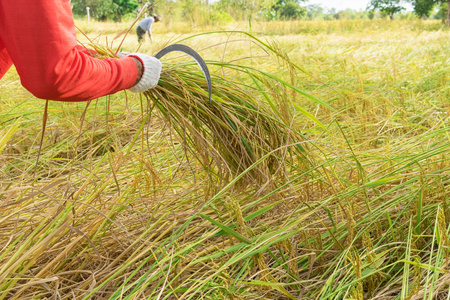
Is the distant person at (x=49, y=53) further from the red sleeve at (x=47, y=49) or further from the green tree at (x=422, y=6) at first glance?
the green tree at (x=422, y=6)

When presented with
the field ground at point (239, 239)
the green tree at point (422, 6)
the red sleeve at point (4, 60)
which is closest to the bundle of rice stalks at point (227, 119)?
the field ground at point (239, 239)

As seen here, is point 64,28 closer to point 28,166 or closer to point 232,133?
point 232,133

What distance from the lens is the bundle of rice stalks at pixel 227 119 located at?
1.35 meters

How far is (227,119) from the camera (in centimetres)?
140

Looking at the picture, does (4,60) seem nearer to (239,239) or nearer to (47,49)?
(47,49)

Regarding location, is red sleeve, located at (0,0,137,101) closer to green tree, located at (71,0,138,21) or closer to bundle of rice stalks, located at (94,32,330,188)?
bundle of rice stalks, located at (94,32,330,188)

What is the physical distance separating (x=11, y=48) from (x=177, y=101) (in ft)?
1.64

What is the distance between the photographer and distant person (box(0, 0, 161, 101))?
90 centimetres

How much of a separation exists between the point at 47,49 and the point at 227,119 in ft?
1.99

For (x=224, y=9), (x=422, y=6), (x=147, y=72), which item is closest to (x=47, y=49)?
(x=147, y=72)

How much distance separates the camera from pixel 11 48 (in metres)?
0.97

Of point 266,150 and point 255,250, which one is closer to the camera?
point 255,250

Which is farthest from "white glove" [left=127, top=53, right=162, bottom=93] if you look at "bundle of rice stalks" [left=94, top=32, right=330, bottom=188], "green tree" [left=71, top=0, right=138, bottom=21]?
"green tree" [left=71, top=0, right=138, bottom=21]

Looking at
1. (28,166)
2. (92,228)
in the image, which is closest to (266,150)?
(92,228)
